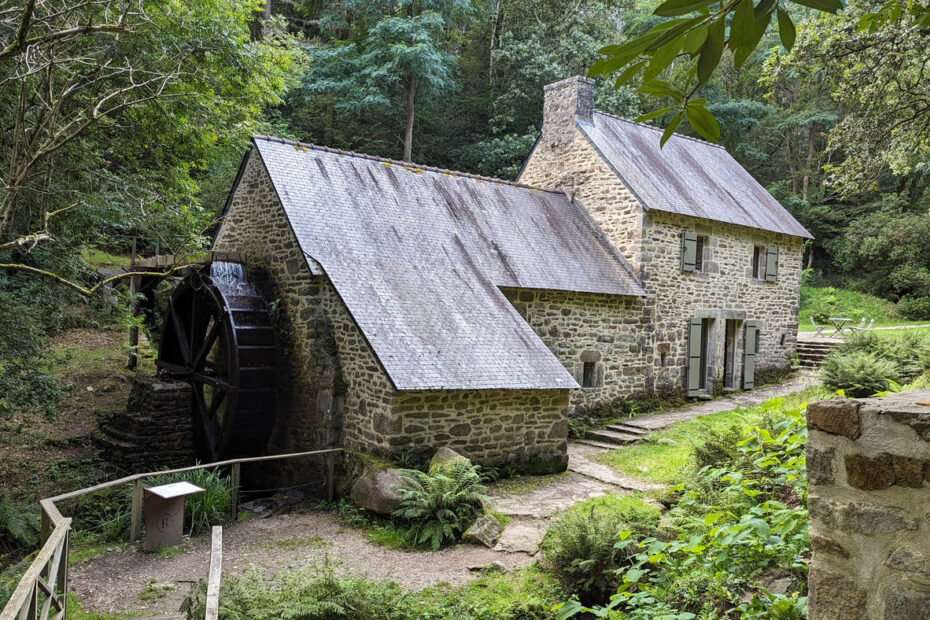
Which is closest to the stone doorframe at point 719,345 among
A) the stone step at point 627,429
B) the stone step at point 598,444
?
the stone step at point 627,429

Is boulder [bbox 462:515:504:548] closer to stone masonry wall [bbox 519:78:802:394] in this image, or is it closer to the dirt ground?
the dirt ground

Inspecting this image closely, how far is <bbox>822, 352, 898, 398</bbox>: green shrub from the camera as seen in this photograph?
391 inches

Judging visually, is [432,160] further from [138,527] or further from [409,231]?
[138,527]

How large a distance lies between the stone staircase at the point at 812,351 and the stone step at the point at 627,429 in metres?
7.45

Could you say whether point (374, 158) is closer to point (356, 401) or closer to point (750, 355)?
point (356, 401)

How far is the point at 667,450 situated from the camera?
10562 millimetres

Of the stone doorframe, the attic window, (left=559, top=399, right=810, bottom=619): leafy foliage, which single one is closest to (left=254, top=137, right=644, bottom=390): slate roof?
the attic window

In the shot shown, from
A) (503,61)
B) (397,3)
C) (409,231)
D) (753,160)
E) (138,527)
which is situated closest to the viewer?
(138,527)

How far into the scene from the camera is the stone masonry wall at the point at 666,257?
44.8ft

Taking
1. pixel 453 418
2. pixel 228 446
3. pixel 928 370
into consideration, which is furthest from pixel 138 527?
pixel 928 370

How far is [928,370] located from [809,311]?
1651 cm

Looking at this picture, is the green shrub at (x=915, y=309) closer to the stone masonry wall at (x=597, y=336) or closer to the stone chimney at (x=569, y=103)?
the stone masonry wall at (x=597, y=336)

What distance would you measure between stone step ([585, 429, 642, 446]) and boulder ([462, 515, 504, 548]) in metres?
4.75

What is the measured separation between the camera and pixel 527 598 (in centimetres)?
559
